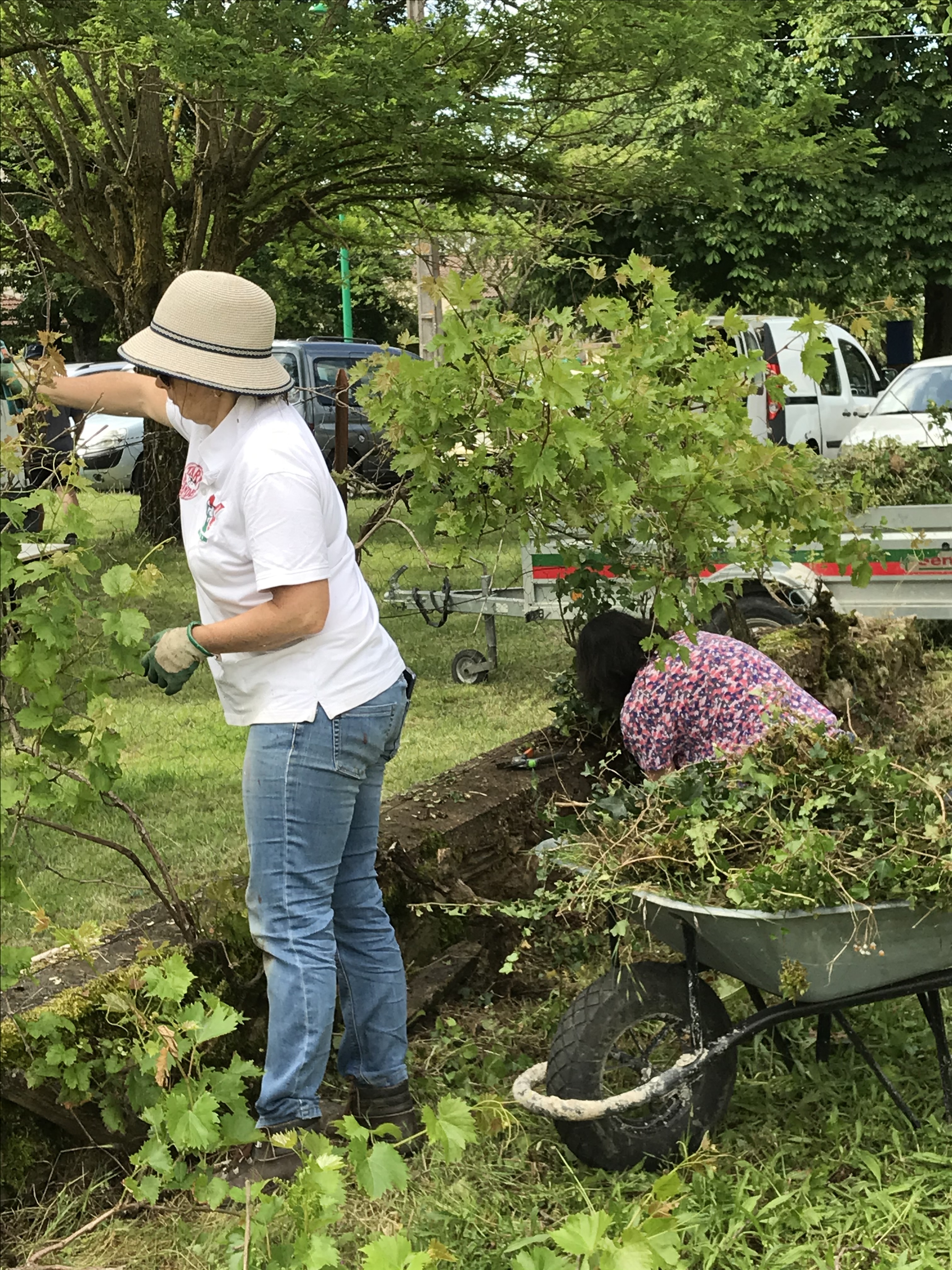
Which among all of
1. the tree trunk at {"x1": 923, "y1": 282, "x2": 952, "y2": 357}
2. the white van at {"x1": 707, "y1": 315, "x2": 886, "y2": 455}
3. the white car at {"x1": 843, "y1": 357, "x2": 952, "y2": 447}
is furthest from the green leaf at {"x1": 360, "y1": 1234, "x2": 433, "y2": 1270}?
the tree trunk at {"x1": 923, "y1": 282, "x2": 952, "y2": 357}

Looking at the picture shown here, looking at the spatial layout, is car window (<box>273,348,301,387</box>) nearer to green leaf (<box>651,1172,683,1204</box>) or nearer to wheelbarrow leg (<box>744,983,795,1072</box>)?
wheelbarrow leg (<box>744,983,795,1072</box>)

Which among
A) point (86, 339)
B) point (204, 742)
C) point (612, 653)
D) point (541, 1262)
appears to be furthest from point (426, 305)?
point (86, 339)

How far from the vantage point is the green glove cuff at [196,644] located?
103 inches

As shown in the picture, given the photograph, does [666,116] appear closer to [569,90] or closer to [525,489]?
[569,90]

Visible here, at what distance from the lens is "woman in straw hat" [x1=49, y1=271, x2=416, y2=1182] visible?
103 inches

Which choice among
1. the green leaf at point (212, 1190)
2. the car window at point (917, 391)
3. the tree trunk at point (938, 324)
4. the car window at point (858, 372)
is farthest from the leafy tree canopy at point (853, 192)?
the green leaf at point (212, 1190)

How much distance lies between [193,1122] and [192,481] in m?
1.25

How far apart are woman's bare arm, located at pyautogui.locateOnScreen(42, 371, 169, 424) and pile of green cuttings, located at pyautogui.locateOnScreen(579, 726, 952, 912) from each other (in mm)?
1394

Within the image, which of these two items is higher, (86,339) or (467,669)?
(86,339)

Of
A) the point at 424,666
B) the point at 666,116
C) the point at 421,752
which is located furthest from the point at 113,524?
the point at 666,116

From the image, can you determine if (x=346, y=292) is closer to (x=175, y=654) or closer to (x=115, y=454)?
(x=115, y=454)

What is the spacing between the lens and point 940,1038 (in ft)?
A: 9.31

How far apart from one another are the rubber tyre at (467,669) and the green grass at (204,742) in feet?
0.21

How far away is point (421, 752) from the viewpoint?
6.22 meters
